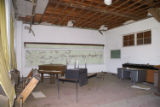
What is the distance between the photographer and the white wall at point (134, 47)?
668 centimetres

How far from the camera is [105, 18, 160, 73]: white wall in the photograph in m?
6.68

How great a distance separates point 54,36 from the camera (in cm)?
884

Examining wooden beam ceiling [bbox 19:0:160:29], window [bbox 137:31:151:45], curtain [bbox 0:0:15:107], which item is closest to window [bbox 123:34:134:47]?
window [bbox 137:31:151:45]

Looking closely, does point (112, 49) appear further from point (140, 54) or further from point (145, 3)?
point (145, 3)

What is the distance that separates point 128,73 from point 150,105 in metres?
3.82

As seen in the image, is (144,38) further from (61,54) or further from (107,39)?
(61,54)

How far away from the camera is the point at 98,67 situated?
10.3 meters

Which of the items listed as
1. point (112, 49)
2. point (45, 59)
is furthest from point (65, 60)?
point (112, 49)

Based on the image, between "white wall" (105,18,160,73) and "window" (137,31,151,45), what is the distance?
23 cm

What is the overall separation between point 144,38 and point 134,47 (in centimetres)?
83

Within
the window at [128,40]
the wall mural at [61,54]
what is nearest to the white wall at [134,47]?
the window at [128,40]

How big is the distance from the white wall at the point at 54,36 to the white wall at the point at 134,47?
0.79 metres

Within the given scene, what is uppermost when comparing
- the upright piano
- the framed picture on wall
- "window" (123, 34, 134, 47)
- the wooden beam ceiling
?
the wooden beam ceiling

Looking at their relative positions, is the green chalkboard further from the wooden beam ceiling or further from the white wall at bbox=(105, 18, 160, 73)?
the wooden beam ceiling
